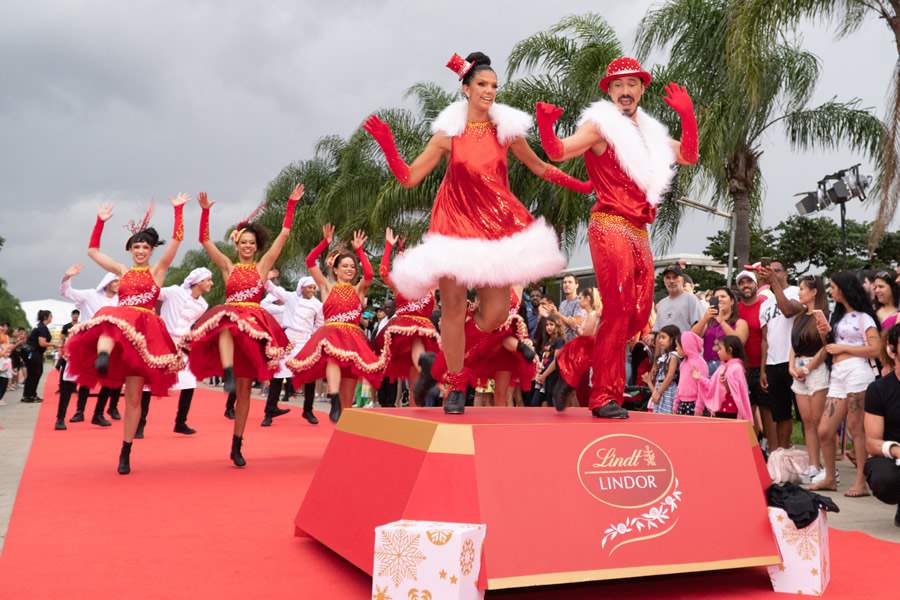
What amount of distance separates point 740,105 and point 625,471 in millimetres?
11378

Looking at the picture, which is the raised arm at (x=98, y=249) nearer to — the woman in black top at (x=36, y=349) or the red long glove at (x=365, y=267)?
the red long glove at (x=365, y=267)

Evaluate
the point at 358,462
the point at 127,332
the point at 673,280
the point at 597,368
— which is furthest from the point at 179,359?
the point at 673,280

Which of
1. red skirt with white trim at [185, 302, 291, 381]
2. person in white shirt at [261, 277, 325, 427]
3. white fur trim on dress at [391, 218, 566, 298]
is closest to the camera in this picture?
white fur trim on dress at [391, 218, 566, 298]

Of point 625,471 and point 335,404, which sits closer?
point 625,471

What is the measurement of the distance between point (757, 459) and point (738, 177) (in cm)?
1231

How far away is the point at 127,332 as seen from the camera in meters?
6.14

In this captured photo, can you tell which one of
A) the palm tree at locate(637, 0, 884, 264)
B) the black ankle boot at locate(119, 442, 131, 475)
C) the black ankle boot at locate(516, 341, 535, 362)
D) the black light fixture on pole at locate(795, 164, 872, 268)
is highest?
the palm tree at locate(637, 0, 884, 264)

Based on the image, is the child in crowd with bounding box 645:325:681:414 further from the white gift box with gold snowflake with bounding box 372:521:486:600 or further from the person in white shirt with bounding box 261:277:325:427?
the white gift box with gold snowflake with bounding box 372:521:486:600

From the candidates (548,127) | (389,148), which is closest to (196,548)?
(389,148)

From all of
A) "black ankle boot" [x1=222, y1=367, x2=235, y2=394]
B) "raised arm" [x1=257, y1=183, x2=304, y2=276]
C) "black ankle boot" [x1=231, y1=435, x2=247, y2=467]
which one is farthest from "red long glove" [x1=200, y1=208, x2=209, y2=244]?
"black ankle boot" [x1=231, y1=435, x2=247, y2=467]

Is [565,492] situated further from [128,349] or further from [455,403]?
[128,349]

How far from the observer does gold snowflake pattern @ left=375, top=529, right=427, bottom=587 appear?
3.00 m

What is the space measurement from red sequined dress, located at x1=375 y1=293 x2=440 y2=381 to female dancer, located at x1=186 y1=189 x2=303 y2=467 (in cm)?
109

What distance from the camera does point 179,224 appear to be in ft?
21.7
